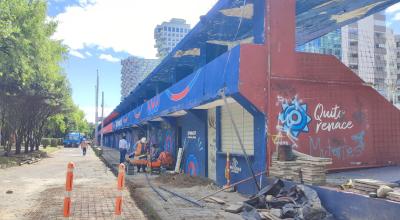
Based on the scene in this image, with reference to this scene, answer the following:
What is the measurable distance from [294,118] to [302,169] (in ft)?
5.76

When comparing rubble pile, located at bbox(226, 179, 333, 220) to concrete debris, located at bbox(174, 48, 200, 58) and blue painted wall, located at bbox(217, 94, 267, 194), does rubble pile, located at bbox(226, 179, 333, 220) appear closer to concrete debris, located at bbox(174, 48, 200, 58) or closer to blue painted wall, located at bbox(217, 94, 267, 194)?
blue painted wall, located at bbox(217, 94, 267, 194)

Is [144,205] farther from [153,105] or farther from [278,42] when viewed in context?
[153,105]

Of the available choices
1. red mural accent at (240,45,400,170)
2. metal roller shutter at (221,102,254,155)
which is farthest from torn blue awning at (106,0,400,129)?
metal roller shutter at (221,102,254,155)

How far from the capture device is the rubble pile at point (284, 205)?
6926mm

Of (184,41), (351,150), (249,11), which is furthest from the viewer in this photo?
(184,41)

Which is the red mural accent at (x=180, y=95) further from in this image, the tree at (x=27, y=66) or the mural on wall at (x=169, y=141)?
the tree at (x=27, y=66)

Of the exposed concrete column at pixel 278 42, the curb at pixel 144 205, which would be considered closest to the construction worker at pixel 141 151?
the curb at pixel 144 205

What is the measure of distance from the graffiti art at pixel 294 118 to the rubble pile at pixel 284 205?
5.44ft

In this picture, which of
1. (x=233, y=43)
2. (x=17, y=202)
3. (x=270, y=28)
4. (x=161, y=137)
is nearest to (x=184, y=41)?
(x=233, y=43)

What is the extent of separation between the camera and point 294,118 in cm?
1004

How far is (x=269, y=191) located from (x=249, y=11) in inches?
201

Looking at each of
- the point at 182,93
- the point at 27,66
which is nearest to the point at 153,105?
the point at 27,66

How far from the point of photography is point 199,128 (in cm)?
1606

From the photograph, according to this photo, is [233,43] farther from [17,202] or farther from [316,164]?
[17,202]
